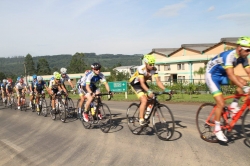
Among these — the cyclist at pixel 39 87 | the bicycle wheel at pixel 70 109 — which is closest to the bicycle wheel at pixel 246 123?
the bicycle wheel at pixel 70 109

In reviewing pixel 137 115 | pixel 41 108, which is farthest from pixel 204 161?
pixel 41 108

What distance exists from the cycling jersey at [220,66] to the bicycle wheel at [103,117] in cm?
374

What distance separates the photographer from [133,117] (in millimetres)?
8062

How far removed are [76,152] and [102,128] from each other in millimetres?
2226

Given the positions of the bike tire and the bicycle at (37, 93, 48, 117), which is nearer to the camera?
the bike tire

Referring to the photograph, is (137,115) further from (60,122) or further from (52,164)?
(60,122)

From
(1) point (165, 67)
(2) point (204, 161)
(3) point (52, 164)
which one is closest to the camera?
(2) point (204, 161)

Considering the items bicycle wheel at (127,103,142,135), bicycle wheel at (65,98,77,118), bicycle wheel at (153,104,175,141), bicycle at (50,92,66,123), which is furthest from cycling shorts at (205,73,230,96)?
bicycle wheel at (65,98,77,118)

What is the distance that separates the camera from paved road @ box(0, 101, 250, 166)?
5250 mm

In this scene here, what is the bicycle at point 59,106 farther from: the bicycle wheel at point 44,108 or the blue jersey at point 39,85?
the blue jersey at point 39,85

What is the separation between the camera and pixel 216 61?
19.3 feet

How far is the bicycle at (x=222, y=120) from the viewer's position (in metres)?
5.34

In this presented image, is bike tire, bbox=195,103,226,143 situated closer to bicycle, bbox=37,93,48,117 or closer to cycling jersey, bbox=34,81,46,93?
bicycle, bbox=37,93,48,117

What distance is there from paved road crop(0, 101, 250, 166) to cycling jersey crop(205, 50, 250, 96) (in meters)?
1.41
